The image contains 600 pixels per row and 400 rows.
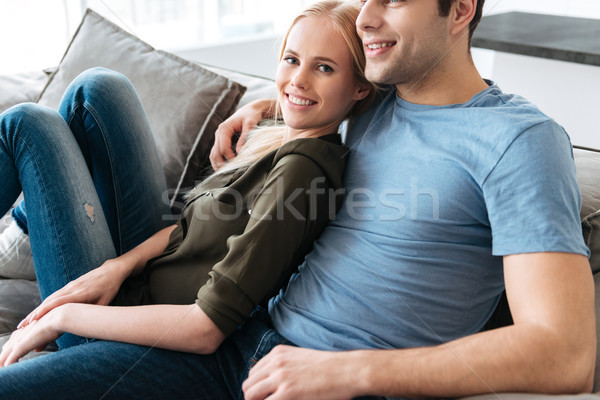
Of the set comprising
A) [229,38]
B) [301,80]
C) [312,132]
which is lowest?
[229,38]

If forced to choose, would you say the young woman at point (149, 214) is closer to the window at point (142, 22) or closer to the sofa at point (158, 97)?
the sofa at point (158, 97)

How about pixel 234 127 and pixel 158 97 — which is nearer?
pixel 234 127

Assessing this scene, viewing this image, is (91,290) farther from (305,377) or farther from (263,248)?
(305,377)

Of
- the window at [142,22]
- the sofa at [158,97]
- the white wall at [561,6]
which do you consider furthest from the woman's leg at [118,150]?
the white wall at [561,6]

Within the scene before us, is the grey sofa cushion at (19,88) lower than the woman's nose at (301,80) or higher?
lower

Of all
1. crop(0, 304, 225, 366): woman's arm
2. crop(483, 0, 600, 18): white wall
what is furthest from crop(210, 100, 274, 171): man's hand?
crop(483, 0, 600, 18): white wall

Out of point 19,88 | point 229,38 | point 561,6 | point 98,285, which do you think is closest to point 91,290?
point 98,285

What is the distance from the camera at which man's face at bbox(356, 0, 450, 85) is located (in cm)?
116

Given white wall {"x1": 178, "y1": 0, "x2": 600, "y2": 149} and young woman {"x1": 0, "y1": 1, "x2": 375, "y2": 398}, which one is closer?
young woman {"x1": 0, "y1": 1, "x2": 375, "y2": 398}

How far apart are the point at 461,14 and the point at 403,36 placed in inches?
5.0

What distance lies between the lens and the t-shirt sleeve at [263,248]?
3.40ft

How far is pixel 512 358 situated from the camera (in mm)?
879

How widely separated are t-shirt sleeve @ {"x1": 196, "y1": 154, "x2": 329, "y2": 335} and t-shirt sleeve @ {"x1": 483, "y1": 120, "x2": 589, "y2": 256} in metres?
0.33

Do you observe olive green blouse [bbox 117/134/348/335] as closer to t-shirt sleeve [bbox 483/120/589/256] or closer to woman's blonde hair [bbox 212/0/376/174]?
woman's blonde hair [bbox 212/0/376/174]
